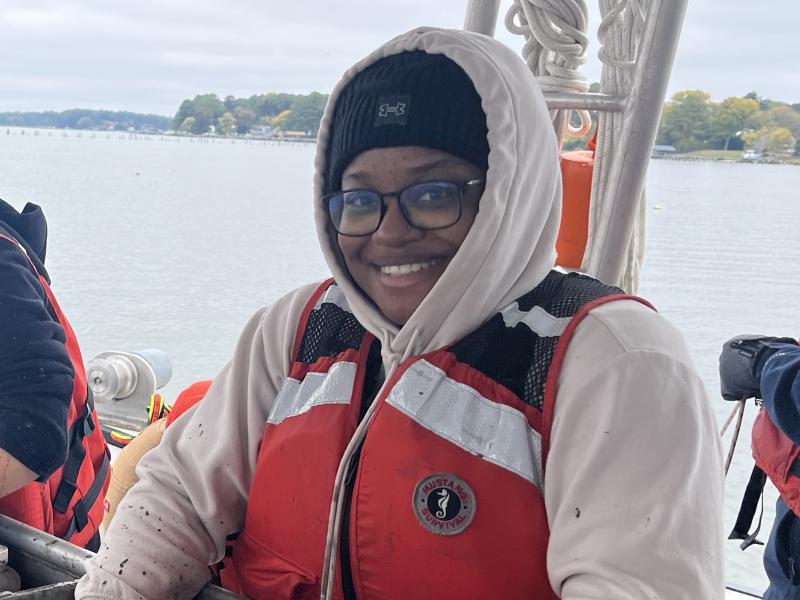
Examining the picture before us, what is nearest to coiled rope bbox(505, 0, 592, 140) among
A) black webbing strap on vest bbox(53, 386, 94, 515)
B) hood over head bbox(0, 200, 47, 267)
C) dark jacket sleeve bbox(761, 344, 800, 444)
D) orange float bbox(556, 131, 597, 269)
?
orange float bbox(556, 131, 597, 269)

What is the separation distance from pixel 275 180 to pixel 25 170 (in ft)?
17.3

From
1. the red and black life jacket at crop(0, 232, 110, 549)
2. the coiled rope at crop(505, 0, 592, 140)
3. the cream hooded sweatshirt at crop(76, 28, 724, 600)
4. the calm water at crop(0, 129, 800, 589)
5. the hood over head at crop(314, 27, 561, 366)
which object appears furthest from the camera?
the calm water at crop(0, 129, 800, 589)

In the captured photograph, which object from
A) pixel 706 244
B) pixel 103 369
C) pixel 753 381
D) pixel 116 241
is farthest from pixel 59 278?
pixel 753 381

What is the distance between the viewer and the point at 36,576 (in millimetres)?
1350

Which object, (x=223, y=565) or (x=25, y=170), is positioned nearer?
(x=223, y=565)

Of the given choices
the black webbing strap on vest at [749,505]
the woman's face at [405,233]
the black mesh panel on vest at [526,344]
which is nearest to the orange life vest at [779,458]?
the black webbing strap on vest at [749,505]

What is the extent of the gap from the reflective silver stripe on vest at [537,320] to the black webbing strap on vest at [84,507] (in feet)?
4.02

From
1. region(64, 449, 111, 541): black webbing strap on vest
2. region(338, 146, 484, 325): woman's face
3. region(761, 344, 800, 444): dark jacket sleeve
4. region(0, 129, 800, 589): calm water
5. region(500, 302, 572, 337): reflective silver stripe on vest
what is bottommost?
region(0, 129, 800, 589): calm water

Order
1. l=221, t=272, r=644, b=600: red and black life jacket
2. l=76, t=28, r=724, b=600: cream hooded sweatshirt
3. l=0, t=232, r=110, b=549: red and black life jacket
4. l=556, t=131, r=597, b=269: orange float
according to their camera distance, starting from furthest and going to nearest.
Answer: l=556, t=131, r=597, b=269: orange float → l=0, t=232, r=110, b=549: red and black life jacket → l=221, t=272, r=644, b=600: red and black life jacket → l=76, t=28, r=724, b=600: cream hooded sweatshirt

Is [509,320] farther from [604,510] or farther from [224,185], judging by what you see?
[224,185]

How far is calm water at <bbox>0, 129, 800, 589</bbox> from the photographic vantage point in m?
7.18

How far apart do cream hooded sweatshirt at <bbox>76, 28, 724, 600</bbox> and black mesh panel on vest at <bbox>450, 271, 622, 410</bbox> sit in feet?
0.09

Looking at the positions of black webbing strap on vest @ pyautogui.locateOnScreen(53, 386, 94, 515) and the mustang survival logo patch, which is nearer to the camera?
the mustang survival logo patch

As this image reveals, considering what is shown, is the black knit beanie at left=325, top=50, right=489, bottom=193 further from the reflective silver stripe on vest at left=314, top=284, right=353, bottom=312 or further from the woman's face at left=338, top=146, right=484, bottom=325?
the reflective silver stripe on vest at left=314, top=284, right=353, bottom=312
